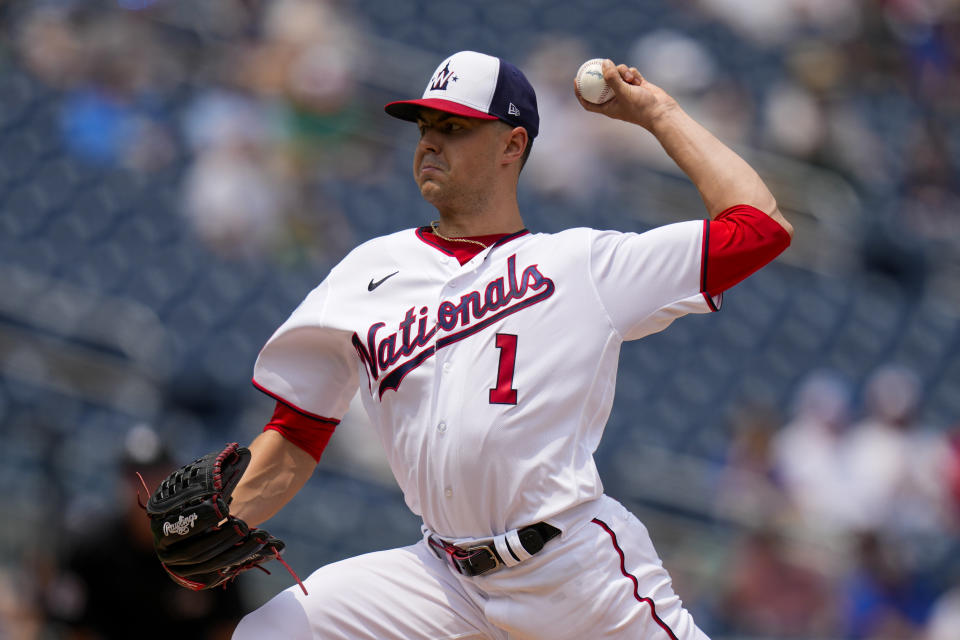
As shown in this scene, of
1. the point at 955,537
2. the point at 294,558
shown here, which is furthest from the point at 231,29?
the point at 955,537

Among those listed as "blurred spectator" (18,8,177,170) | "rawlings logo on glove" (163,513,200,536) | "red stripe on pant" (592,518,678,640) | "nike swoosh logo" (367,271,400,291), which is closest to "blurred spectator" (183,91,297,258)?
"blurred spectator" (18,8,177,170)

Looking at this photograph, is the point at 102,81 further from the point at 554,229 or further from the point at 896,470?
the point at 896,470

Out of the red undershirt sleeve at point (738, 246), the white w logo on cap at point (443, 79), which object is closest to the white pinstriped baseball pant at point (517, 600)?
the red undershirt sleeve at point (738, 246)

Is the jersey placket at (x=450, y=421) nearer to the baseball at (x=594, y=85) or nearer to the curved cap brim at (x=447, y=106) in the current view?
the curved cap brim at (x=447, y=106)

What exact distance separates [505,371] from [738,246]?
20.4 inches

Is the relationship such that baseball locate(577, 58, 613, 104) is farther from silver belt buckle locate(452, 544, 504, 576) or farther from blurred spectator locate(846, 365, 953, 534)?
blurred spectator locate(846, 365, 953, 534)

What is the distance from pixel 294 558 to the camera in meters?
6.19

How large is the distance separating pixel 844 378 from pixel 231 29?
4.53m

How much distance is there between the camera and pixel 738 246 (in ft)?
8.10

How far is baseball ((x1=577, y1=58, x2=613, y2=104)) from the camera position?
8.75ft

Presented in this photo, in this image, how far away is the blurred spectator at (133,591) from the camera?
150 inches

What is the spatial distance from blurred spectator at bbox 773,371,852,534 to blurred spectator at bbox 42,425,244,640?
3.77m

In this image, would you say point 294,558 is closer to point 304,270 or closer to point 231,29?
point 304,270

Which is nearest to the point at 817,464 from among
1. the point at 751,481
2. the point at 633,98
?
the point at 751,481
